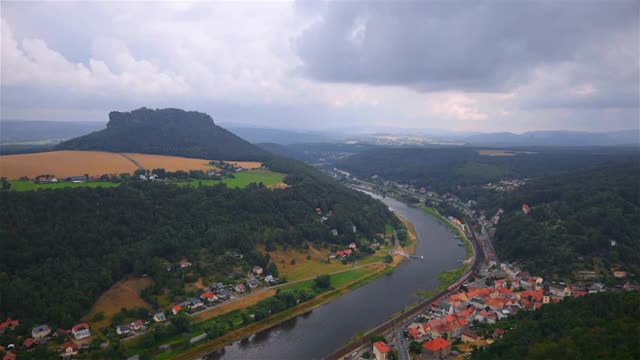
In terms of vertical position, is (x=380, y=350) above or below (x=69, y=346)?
above

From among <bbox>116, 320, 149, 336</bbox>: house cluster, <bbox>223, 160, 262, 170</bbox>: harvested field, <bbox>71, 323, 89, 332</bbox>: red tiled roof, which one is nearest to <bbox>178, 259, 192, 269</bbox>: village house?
<bbox>116, 320, 149, 336</bbox>: house cluster

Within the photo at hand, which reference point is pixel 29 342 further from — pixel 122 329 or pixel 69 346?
pixel 122 329

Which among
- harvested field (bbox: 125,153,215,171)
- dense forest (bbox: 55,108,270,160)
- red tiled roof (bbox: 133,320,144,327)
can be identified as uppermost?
dense forest (bbox: 55,108,270,160)

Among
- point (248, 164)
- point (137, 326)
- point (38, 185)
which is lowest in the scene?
point (137, 326)

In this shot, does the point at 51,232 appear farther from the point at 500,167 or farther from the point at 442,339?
the point at 500,167

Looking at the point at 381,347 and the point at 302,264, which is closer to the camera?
the point at 381,347

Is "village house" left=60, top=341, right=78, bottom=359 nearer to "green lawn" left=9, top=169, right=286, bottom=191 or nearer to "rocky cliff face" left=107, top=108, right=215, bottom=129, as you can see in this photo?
"green lawn" left=9, top=169, right=286, bottom=191

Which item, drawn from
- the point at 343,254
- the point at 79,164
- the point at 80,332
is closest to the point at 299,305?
the point at 343,254
